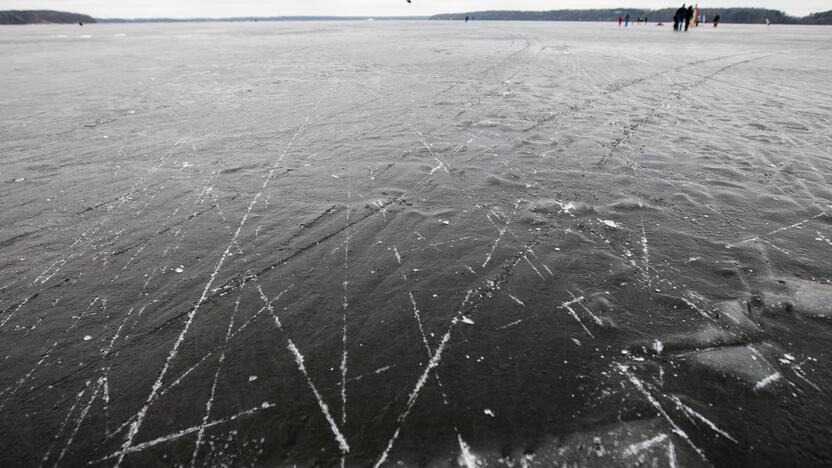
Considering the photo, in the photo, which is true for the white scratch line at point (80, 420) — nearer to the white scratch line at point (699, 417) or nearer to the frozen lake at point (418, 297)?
the frozen lake at point (418, 297)

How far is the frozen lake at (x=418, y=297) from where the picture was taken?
2.36 m

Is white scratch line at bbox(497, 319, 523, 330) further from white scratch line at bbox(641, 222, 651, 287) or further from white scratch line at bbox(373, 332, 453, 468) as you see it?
white scratch line at bbox(641, 222, 651, 287)

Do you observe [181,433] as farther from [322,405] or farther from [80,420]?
[322,405]

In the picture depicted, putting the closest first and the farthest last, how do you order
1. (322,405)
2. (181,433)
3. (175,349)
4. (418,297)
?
(181,433)
(322,405)
(175,349)
(418,297)

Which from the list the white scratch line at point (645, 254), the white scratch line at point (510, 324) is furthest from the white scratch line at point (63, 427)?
the white scratch line at point (645, 254)

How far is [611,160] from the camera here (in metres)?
6.57

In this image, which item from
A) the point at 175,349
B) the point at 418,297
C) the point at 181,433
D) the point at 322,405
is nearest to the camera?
the point at 181,433

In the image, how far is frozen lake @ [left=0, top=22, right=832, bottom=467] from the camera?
7.75 ft

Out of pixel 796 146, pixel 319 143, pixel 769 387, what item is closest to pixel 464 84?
pixel 319 143

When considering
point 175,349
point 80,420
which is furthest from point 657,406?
point 80,420

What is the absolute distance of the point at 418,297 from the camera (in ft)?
11.5

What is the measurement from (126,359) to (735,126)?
10679 mm

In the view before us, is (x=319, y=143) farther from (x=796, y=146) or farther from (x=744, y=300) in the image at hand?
(x=796, y=146)

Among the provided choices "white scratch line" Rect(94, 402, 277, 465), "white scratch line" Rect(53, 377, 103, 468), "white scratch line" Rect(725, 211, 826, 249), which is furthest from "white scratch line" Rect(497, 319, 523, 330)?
"white scratch line" Rect(53, 377, 103, 468)
